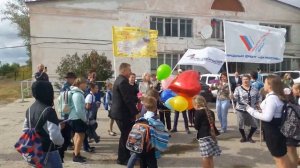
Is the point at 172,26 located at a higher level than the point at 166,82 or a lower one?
higher

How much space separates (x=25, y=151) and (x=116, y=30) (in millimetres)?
8512

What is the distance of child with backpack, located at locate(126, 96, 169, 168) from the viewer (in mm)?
4984

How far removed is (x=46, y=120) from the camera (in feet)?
12.9

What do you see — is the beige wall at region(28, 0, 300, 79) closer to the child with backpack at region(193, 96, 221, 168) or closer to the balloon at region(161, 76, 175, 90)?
the balloon at region(161, 76, 175, 90)

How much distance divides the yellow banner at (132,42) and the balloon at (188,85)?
5172mm

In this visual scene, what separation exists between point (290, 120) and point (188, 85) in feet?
7.66

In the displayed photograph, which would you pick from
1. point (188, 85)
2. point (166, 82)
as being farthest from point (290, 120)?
point (166, 82)

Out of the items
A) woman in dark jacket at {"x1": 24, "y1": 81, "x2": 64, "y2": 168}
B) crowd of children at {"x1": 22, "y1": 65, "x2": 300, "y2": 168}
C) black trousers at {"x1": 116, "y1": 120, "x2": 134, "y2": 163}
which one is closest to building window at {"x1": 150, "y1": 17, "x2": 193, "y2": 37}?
crowd of children at {"x1": 22, "y1": 65, "x2": 300, "y2": 168}

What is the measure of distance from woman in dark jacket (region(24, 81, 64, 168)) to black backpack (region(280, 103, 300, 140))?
10.2 ft

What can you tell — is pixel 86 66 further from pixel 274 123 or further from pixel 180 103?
pixel 274 123

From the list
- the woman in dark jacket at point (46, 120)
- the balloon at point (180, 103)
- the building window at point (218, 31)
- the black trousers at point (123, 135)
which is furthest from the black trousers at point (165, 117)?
the building window at point (218, 31)

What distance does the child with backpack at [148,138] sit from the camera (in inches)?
196

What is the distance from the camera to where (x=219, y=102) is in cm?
971

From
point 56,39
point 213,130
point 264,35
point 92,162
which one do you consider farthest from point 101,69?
point 213,130
